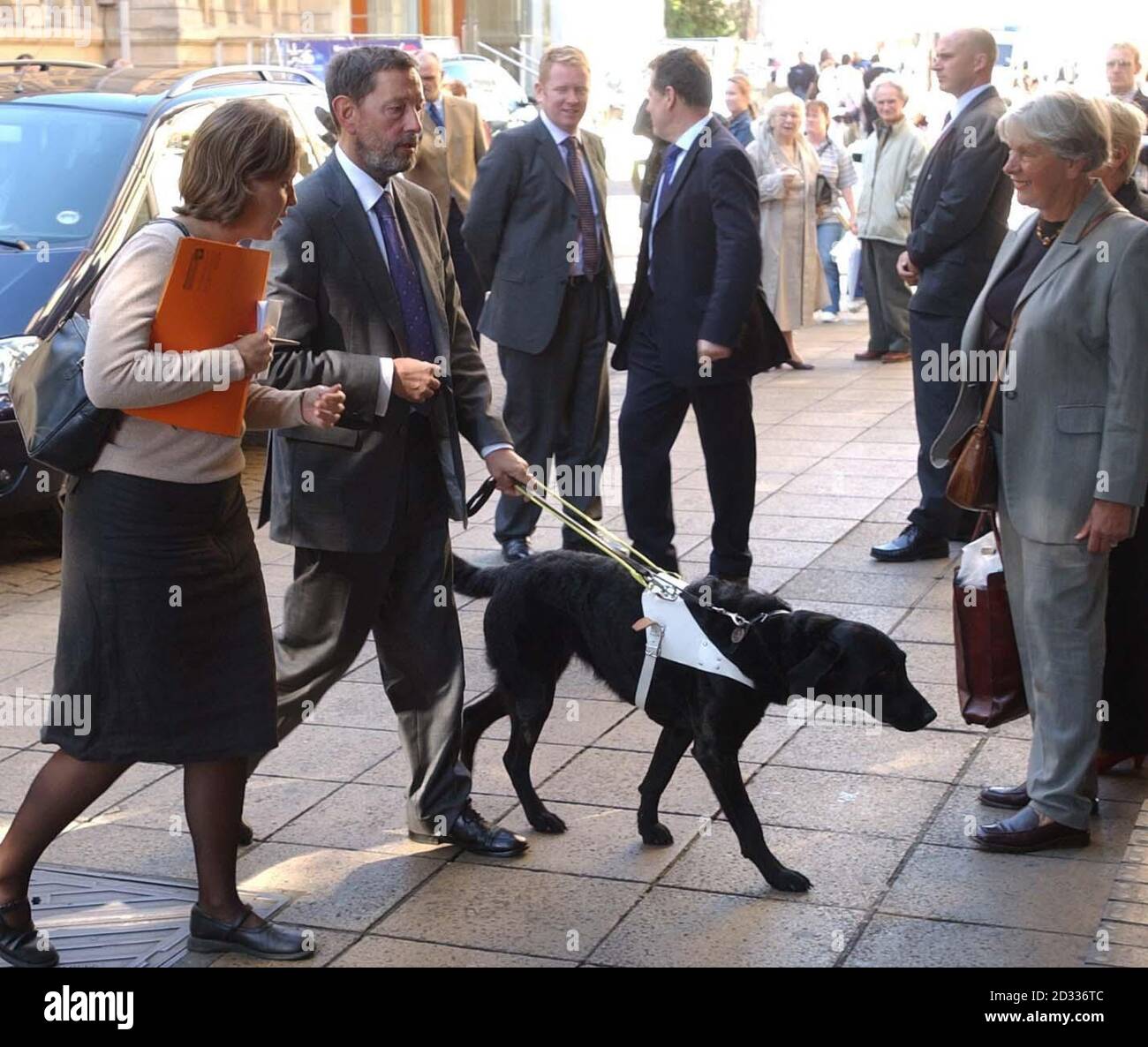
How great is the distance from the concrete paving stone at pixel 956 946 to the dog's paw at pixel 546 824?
991 millimetres

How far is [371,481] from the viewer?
4594 mm

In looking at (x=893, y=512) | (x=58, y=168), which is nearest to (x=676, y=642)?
(x=893, y=512)

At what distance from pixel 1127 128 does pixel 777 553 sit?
341cm

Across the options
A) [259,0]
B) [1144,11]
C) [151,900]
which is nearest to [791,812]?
[151,900]

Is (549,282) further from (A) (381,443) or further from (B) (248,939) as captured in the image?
(B) (248,939)

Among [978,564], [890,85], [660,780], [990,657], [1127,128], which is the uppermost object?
[1127,128]

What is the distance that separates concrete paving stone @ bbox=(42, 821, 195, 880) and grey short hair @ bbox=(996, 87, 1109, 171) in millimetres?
2862

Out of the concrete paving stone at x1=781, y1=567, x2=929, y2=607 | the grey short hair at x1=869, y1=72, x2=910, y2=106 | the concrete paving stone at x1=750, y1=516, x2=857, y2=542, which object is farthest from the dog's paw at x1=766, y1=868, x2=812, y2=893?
the grey short hair at x1=869, y1=72, x2=910, y2=106

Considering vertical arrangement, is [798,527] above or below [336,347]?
below

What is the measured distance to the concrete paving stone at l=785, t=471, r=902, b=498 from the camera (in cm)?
932

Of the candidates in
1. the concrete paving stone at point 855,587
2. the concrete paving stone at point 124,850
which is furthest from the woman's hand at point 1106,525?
the concrete paving stone at point 855,587

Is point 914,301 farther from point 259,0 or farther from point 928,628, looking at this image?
point 259,0

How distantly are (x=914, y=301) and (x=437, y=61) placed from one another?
21.4ft
